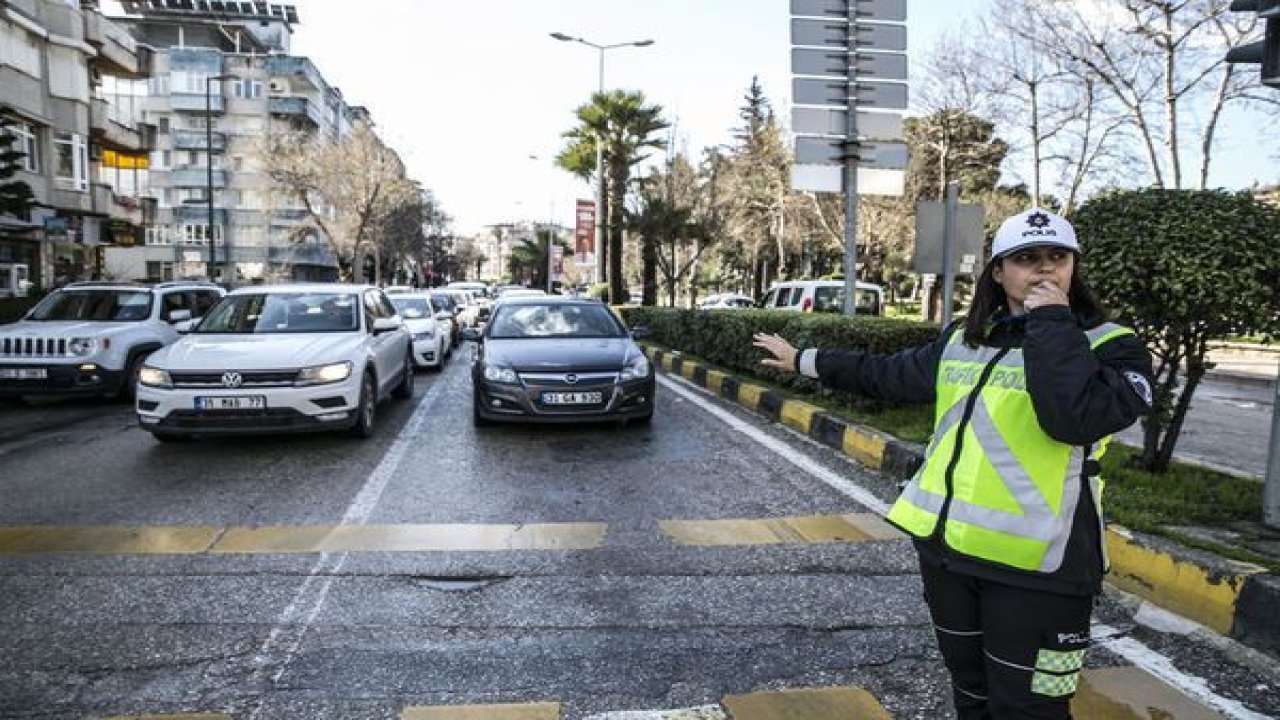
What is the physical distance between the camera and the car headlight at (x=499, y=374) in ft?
27.9

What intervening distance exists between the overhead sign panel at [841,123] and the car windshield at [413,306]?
8.38m

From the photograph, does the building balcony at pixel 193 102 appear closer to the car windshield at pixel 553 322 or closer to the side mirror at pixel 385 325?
the side mirror at pixel 385 325

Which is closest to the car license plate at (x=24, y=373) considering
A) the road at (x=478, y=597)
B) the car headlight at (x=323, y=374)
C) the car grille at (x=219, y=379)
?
the road at (x=478, y=597)

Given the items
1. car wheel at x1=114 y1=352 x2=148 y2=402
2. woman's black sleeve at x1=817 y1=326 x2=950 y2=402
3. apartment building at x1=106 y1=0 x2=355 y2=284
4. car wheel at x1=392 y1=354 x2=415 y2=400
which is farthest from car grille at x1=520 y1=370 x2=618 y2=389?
apartment building at x1=106 y1=0 x2=355 y2=284

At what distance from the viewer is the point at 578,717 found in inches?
120

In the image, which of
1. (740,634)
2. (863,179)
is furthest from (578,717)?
(863,179)

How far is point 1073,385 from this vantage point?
194 cm

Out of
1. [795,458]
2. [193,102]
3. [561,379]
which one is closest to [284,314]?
[561,379]

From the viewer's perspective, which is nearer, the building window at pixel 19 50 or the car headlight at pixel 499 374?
the car headlight at pixel 499 374

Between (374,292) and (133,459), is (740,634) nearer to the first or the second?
(133,459)

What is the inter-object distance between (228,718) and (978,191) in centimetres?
5042

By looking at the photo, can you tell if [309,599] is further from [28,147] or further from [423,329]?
[28,147]

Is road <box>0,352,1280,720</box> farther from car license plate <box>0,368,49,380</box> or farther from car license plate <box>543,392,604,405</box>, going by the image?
car license plate <box>0,368,49,380</box>

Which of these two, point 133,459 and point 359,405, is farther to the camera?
point 359,405
